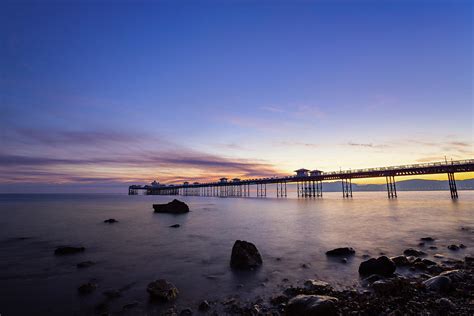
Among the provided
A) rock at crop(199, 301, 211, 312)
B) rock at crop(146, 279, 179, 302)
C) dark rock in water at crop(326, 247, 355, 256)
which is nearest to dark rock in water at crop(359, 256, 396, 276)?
dark rock in water at crop(326, 247, 355, 256)

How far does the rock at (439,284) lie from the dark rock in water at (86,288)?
12.6 metres

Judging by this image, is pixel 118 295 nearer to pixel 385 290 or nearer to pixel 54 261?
pixel 54 261

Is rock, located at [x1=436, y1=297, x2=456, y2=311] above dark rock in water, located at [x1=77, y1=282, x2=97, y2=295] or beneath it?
above

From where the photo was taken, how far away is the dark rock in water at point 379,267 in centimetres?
987

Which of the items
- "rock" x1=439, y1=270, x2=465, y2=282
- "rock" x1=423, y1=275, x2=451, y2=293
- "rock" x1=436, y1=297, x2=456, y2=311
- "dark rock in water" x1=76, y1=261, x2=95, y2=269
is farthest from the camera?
"dark rock in water" x1=76, y1=261, x2=95, y2=269

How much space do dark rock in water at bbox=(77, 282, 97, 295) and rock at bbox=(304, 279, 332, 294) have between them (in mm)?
8553

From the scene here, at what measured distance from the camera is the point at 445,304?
6.64 metres

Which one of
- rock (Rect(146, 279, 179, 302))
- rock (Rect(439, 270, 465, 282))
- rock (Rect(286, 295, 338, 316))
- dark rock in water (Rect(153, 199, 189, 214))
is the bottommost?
dark rock in water (Rect(153, 199, 189, 214))

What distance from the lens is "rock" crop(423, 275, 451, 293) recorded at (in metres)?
7.74

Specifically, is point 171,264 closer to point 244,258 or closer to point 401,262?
point 244,258

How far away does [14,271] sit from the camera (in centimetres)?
1187

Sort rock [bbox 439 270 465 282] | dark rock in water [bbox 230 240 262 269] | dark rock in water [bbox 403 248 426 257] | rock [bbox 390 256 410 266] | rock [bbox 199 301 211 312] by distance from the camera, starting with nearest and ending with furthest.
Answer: rock [bbox 199 301 211 312]
rock [bbox 439 270 465 282]
rock [bbox 390 256 410 266]
dark rock in water [bbox 230 240 262 269]
dark rock in water [bbox 403 248 426 257]

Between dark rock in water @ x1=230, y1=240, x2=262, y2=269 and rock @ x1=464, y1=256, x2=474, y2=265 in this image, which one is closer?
rock @ x1=464, y1=256, x2=474, y2=265

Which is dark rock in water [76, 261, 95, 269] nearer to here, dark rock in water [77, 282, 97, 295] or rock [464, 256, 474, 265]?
dark rock in water [77, 282, 97, 295]
